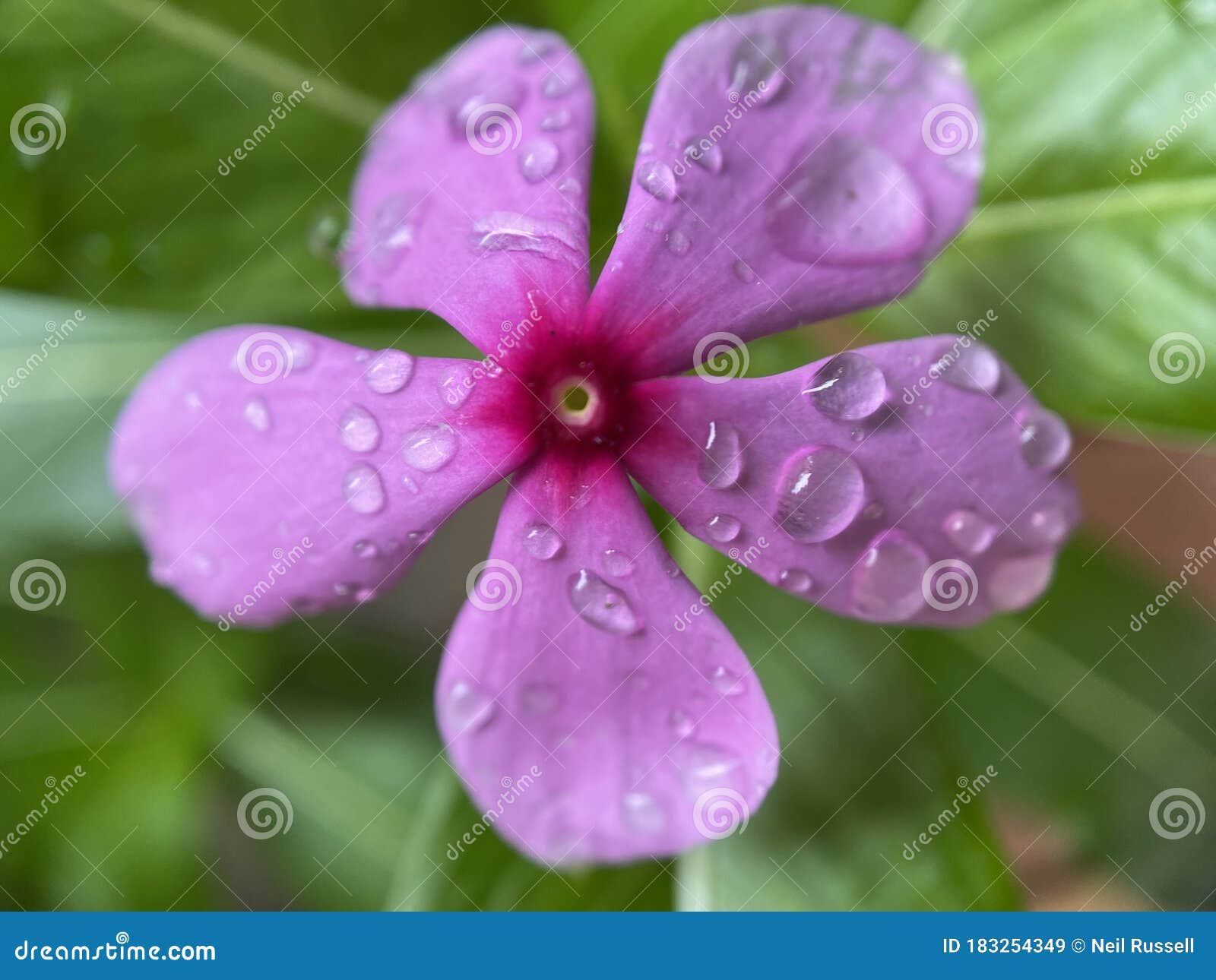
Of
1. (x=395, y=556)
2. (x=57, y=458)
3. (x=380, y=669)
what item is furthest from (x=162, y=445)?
(x=380, y=669)

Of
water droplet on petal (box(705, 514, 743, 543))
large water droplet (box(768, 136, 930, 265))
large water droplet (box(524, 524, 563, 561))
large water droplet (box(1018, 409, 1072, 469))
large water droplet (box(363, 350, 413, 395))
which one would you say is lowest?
large water droplet (box(524, 524, 563, 561))

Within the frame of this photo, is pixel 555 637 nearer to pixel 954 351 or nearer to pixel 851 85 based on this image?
pixel 954 351

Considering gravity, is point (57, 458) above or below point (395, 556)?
below

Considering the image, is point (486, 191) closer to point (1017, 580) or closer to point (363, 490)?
point (363, 490)

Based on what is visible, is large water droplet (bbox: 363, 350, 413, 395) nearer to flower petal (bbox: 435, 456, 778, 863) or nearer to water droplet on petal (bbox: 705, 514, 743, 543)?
flower petal (bbox: 435, 456, 778, 863)

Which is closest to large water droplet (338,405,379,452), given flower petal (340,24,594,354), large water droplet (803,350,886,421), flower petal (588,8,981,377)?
flower petal (340,24,594,354)
